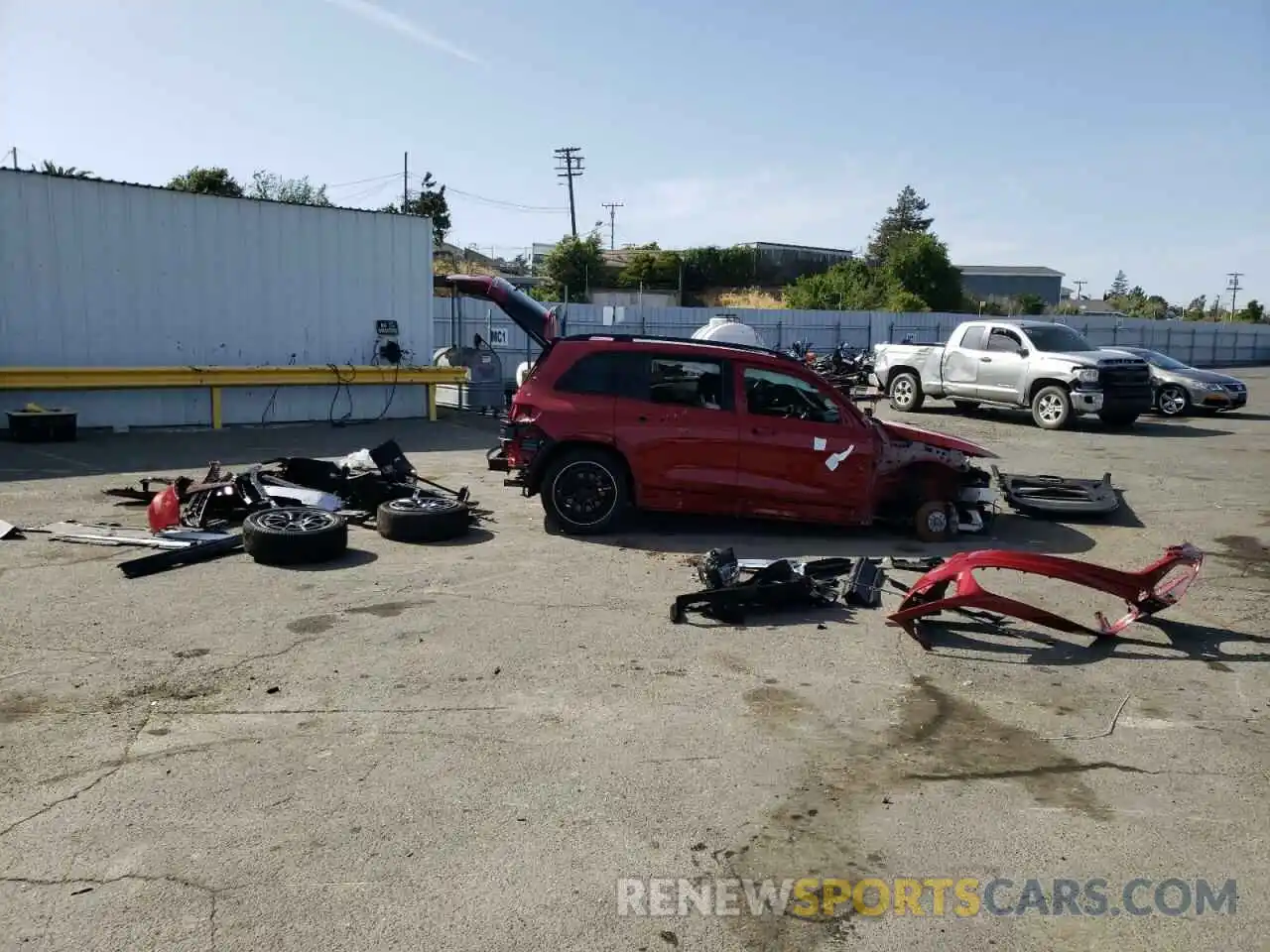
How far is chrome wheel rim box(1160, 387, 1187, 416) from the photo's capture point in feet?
75.0

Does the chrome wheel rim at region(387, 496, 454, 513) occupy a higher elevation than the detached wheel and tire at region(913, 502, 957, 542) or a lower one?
higher

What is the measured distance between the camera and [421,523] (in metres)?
9.07

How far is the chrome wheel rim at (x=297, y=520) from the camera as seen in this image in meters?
8.38

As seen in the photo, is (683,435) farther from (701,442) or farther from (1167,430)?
(1167,430)

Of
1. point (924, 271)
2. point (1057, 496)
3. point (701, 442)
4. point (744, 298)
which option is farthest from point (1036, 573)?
point (744, 298)

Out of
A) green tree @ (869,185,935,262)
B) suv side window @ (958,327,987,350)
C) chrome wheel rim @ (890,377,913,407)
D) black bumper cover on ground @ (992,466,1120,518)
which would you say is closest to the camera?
black bumper cover on ground @ (992,466,1120,518)

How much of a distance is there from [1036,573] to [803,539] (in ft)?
10.3

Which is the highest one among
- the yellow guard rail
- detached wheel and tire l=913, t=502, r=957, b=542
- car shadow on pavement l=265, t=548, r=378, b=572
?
the yellow guard rail

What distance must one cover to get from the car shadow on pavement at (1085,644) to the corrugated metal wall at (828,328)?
17436mm

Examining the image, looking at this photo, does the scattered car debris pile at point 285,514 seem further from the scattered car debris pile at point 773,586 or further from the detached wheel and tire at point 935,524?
the detached wheel and tire at point 935,524

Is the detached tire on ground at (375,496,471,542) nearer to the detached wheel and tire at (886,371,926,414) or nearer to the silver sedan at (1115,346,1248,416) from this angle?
the detached wheel and tire at (886,371,926,414)

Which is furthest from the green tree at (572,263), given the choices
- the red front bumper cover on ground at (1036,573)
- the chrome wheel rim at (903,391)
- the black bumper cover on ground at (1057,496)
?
the red front bumper cover on ground at (1036,573)

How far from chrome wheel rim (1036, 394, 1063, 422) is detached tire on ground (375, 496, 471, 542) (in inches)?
552

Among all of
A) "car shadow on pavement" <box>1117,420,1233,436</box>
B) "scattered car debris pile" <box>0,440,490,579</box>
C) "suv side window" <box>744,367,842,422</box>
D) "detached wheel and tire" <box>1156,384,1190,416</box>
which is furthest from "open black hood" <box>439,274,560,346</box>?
"detached wheel and tire" <box>1156,384,1190,416</box>
